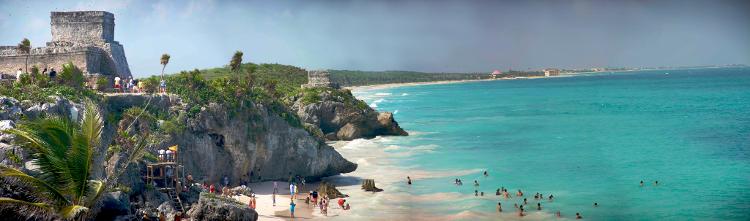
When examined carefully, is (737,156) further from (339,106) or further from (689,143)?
(339,106)

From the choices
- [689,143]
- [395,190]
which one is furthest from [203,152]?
[689,143]

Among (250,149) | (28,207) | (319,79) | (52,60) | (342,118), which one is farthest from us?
(319,79)

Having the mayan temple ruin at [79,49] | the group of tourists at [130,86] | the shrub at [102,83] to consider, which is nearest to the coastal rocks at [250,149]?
the group of tourists at [130,86]

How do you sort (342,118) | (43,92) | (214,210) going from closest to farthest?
1. (214,210)
2. (43,92)
3. (342,118)

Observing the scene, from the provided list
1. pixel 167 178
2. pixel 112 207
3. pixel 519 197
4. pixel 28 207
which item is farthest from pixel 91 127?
pixel 519 197

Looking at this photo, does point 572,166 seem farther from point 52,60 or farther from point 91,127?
point 91,127

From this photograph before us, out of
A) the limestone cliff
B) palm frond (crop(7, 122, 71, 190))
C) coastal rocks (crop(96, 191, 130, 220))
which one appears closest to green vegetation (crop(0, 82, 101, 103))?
the limestone cliff

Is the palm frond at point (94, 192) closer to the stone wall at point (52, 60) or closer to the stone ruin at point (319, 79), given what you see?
the stone wall at point (52, 60)

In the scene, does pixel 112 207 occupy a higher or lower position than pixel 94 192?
lower

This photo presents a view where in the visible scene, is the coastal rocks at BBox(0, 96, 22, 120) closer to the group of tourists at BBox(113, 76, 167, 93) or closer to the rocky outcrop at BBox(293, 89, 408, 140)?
the group of tourists at BBox(113, 76, 167, 93)
